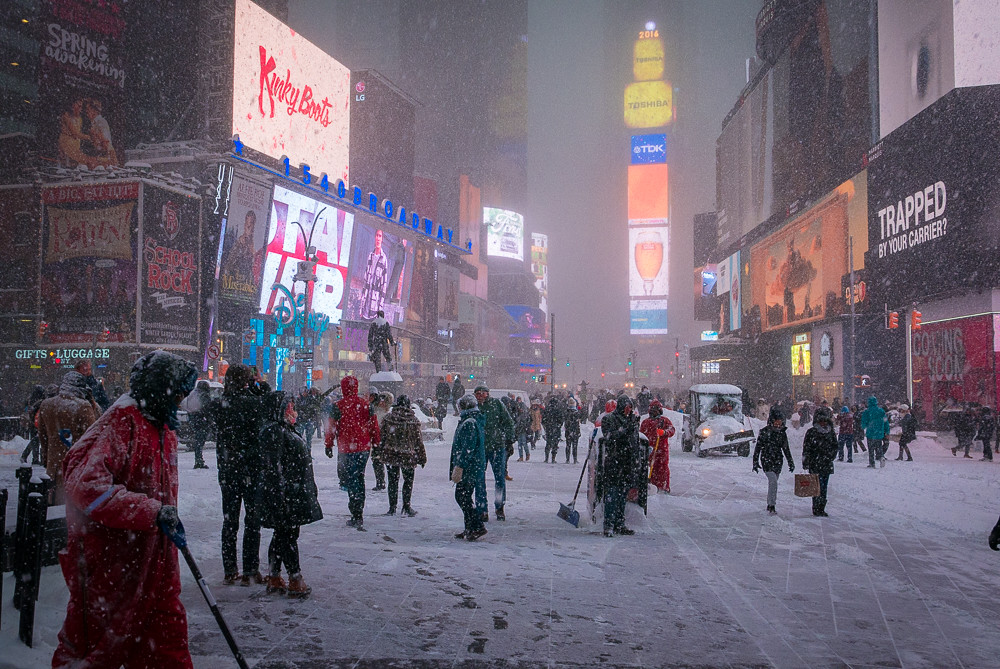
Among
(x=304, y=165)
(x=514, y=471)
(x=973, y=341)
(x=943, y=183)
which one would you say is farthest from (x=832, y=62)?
(x=514, y=471)

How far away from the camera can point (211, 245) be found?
1502 inches

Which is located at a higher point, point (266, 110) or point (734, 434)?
point (266, 110)

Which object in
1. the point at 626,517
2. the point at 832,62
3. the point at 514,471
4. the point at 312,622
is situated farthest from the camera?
the point at 832,62

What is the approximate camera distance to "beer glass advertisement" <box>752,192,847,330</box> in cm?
4497

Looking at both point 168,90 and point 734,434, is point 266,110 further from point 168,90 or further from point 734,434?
point 734,434

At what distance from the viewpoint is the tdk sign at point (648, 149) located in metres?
158

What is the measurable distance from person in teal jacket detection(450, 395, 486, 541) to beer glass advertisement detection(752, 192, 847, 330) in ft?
136

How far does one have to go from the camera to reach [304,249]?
47500 mm

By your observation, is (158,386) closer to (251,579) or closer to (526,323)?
(251,579)

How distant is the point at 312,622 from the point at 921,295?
3438 cm

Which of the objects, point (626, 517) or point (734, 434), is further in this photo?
point (734, 434)

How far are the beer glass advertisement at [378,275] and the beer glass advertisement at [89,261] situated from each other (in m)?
20.0

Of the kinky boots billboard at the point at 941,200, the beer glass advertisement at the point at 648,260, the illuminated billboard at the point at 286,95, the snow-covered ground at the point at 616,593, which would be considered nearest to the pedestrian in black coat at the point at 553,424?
the snow-covered ground at the point at 616,593

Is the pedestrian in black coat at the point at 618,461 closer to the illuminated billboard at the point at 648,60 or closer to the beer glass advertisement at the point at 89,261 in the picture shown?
the beer glass advertisement at the point at 89,261
